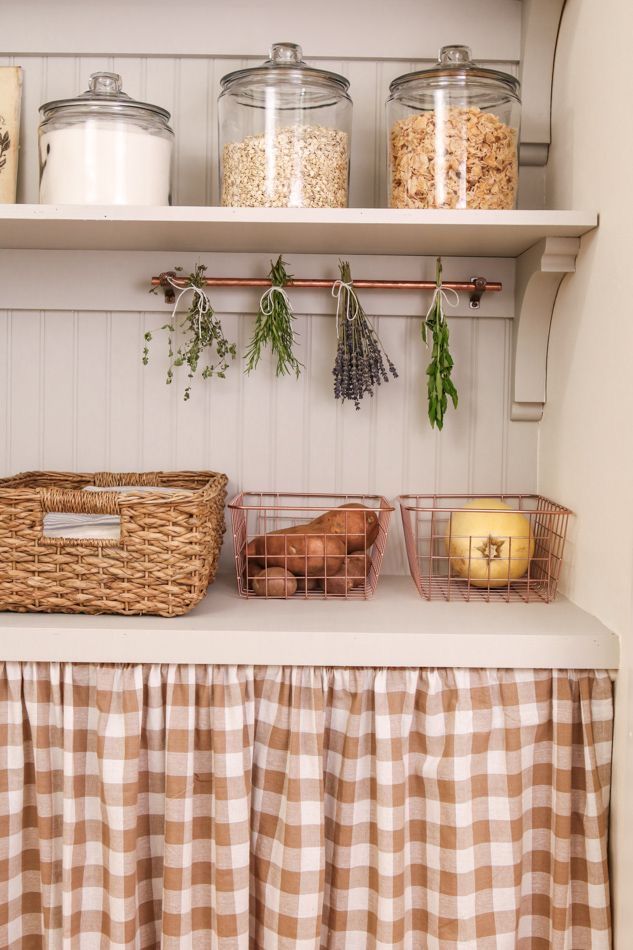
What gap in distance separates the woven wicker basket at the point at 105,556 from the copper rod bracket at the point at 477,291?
63cm

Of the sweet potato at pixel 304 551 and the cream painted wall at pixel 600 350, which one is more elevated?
the cream painted wall at pixel 600 350

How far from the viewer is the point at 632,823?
1.12m

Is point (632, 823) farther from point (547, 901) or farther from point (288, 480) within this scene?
point (288, 480)

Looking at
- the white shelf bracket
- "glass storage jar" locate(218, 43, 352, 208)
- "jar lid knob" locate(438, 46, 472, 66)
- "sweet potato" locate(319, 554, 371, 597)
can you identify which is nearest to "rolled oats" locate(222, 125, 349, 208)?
"glass storage jar" locate(218, 43, 352, 208)

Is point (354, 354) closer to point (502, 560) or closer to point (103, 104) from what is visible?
point (502, 560)

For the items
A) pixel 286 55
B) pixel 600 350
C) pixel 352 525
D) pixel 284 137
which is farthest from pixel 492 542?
pixel 286 55

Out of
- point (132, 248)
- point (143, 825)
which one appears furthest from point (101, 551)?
point (132, 248)

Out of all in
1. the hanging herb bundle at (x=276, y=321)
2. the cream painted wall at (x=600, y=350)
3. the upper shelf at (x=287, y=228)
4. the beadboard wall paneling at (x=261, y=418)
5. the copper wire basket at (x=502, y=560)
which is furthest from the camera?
the beadboard wall paneling at (x=261, y=418)

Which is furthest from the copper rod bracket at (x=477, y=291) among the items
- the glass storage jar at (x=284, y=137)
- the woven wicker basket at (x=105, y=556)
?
the woven wicker basket at (x=105, y=556)

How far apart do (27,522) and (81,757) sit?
334mm

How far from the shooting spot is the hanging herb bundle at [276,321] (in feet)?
4.97

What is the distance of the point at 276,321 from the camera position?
1517 millimetres

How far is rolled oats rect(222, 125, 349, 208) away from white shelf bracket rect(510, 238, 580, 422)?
36 cm

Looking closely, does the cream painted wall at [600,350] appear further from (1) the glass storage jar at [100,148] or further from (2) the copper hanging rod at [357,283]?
(1) the glass storage jar at [100,148]
